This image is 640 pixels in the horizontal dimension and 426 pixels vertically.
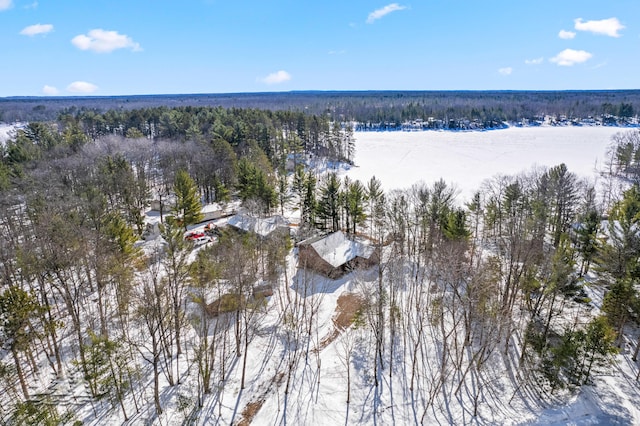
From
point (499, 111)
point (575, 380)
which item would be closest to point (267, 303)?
point (575, 380)

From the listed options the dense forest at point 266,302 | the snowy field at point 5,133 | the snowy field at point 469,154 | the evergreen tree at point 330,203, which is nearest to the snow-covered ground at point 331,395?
the dense forest at point 266,302

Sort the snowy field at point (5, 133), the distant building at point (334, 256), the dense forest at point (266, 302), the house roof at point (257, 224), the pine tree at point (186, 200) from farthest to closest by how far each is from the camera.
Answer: the snowy field at point (5, 133), the pine tree at point (186, 200), the house roof at point (257, 224), the distant building at point (334, 256), the dense forest at point (266, 302)

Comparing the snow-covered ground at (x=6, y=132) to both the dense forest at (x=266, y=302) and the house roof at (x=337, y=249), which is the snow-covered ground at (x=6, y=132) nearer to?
the dense forest at (x=266, y=302)

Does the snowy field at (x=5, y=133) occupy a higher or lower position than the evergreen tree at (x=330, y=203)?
higher

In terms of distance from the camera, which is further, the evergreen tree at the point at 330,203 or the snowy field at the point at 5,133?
the snowy field at the point at 5,133

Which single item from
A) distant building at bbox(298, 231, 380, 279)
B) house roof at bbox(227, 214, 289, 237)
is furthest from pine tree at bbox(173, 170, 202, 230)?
distant building at bbox(298, 231, 380, 279)

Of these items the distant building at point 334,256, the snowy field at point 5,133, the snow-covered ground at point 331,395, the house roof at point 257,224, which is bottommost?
the snow-covered ground at point 331,395

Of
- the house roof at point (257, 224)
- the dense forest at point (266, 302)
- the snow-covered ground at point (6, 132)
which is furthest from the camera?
the snow-covered ground at point (6, 132)
